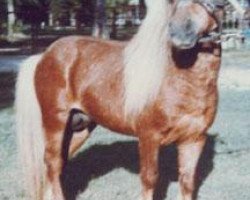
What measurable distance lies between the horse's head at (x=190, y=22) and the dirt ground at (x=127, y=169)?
1982 millimetres

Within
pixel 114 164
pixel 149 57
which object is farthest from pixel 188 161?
pixel 114 164

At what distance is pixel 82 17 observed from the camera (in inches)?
1412

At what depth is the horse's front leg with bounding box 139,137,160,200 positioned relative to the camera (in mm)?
4500

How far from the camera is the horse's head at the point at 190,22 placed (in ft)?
13.0

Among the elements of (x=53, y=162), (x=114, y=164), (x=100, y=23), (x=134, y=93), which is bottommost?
(x=114, y=164)

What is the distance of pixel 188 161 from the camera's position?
4.72 m

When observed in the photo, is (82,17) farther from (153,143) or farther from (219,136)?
(153,143)

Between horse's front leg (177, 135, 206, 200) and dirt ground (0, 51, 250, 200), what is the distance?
71cm

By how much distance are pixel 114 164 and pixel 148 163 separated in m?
2.07

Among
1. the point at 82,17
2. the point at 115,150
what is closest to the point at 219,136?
the point at 115,150

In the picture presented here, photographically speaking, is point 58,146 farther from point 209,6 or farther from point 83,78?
→ point 209,6

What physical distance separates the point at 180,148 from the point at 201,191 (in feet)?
4.18

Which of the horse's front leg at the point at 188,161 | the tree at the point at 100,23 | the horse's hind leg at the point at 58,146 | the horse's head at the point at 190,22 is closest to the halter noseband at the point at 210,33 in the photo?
the horse's head at the point at 190,22

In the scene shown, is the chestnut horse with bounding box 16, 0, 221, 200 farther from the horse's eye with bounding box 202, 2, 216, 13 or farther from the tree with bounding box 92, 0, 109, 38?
the tree with bounding box 92, 0, 109, 38
